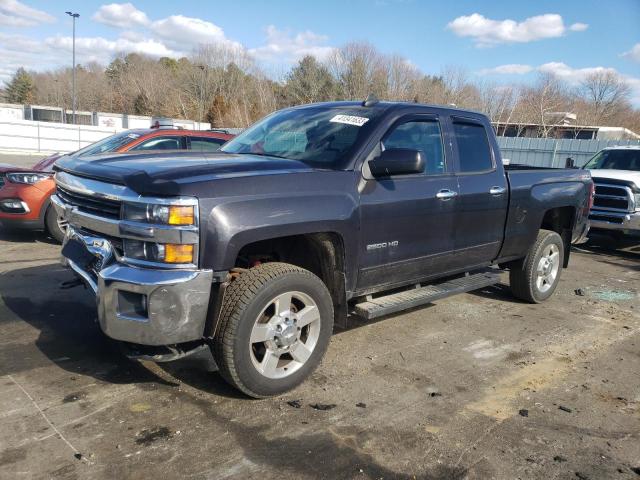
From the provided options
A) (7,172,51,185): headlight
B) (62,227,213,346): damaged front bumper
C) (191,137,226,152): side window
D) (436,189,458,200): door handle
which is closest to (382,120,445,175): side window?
(436,189,458,200): door handle

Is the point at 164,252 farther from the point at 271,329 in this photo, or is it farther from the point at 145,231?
the point at 271,329

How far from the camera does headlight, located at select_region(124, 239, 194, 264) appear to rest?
3049 millimetres

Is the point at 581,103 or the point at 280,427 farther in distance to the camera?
the point at 581,103

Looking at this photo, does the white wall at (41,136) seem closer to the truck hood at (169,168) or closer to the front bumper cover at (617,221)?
the front bumper cover at (617,221)

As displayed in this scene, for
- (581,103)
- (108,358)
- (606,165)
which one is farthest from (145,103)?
(108,358)

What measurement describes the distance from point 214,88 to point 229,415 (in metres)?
61.4

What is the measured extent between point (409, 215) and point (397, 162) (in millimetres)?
556

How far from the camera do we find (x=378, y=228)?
13.2ft

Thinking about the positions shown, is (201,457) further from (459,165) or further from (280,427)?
(459,165)

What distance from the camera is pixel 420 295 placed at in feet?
15.0

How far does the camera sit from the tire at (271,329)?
3277 millimetres

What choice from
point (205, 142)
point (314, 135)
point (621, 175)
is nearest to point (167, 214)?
point (314, 135)

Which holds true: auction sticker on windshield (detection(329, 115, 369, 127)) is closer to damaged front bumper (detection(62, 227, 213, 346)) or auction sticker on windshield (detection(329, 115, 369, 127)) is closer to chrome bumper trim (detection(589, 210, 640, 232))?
damaged front bumper (detection(62, 227, 213, 346))

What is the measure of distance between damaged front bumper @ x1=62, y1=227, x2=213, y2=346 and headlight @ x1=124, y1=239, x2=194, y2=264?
6 cm
